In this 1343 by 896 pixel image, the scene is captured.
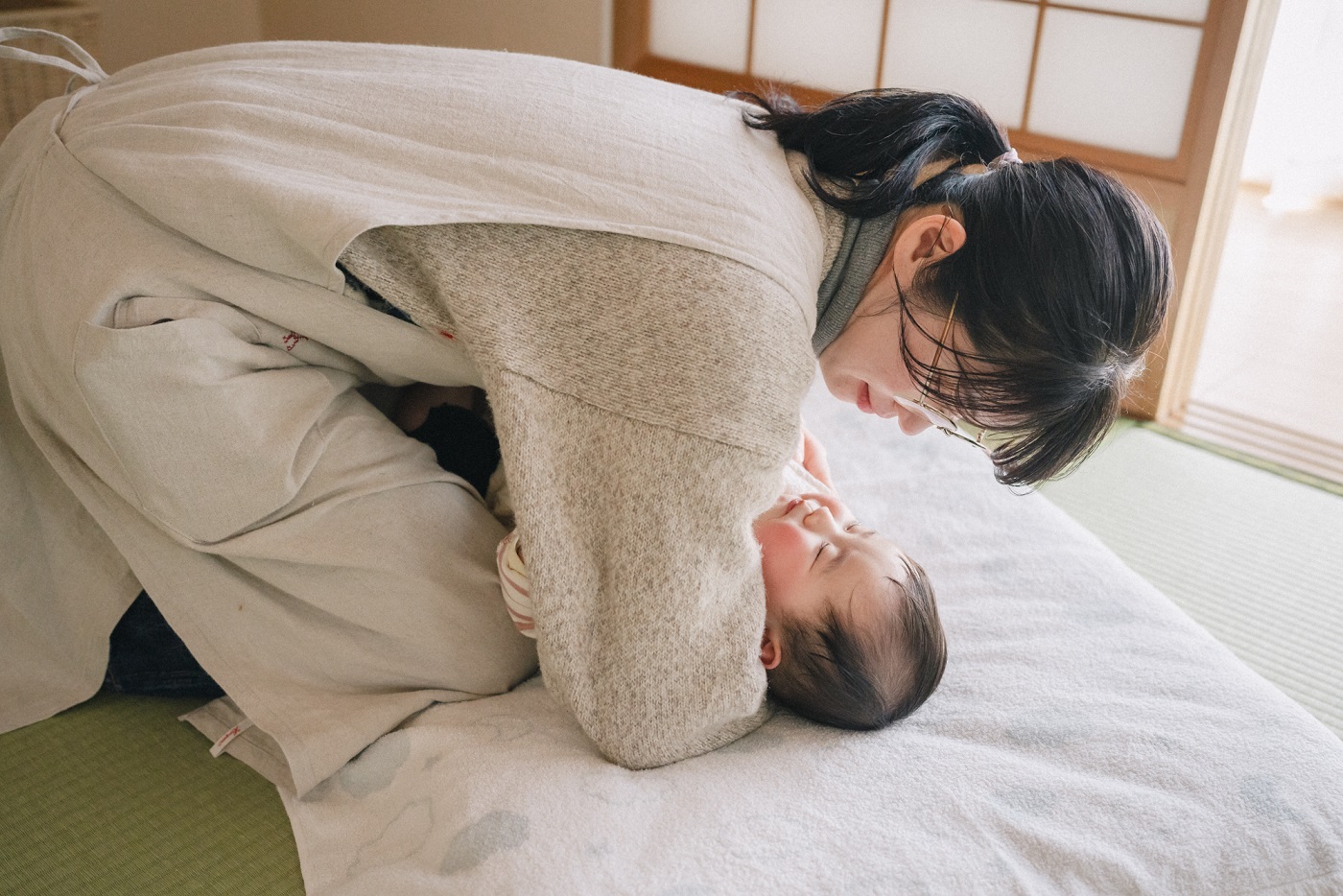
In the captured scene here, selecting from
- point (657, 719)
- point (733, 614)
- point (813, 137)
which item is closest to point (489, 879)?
point (657, 719)

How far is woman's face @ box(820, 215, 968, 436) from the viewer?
1220mm

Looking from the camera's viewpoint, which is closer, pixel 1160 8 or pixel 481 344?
pixel 481 344

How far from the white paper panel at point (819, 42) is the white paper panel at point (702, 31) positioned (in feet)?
0.23

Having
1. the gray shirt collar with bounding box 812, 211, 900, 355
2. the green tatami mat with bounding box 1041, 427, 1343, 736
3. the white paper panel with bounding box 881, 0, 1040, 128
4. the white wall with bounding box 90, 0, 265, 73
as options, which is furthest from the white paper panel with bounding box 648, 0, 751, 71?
the gray shirt collar with bounding box 812, 211, 900, 355

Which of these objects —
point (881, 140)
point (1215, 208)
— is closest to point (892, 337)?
point (881, 140)

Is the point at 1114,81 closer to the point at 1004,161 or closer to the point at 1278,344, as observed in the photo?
the point at 1278,344

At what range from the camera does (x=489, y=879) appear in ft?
3.58

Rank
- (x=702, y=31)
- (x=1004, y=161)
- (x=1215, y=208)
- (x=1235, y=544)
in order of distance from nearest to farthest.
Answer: (x=1004, y=161) < (x=1235, y=544) < (x=1215, y=208) < (x=702, y=31)

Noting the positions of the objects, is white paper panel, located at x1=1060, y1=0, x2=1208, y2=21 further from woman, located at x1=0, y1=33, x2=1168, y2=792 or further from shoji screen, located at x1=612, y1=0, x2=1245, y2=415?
woman, located at x1=0, y1=33, x2=1168, y2=792

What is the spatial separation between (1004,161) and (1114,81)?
1.57 meters

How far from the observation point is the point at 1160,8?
2.51 metres

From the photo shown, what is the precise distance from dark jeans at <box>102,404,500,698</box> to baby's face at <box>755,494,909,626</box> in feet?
1.28

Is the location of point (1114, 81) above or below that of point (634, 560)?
above

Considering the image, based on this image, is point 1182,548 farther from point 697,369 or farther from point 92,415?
point 92,415
